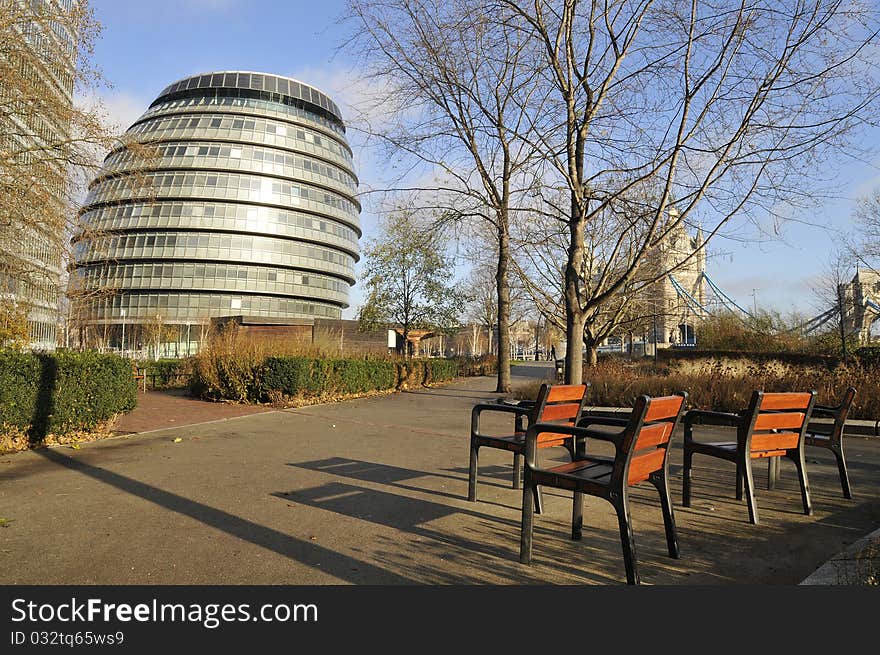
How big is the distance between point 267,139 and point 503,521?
78.7m

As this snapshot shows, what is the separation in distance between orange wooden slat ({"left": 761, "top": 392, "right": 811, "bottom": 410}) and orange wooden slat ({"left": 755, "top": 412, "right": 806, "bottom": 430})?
0.21 feet

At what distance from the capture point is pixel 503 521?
466 cm

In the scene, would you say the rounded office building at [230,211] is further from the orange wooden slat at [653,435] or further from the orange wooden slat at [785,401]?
the orange wooden slat at [653,435]

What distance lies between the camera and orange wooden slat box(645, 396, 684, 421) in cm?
358

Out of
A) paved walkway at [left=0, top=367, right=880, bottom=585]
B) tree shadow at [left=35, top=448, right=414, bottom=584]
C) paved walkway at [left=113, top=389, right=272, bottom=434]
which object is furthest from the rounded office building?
tree shadow at [left=35, top=448, right=414, bottom=584]

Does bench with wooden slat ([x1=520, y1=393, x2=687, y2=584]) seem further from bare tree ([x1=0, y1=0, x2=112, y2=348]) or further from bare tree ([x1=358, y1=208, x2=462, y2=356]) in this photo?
bare tree ([x1=358, y1=208, x2=462, y2=356])

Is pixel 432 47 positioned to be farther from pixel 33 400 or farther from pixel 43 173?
pixel 33 400

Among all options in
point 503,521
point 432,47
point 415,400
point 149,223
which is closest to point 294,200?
point 149,223

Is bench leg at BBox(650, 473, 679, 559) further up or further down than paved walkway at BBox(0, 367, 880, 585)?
further up

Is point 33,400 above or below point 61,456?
above

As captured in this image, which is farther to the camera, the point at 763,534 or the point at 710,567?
the point at 763,534

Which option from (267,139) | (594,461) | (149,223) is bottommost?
(594,461)

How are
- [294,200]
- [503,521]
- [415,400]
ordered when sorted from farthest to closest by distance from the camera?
[294,200], [415,400], [503,521]

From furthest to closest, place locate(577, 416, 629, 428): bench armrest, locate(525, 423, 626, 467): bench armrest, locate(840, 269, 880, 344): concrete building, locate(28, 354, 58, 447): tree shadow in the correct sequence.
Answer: locate(840, 269, 880, 344): concrete building < locate(28, 354, 58, 447): tree shadow < locate(577, 416, 629, 428): bench armrest < locate(525, 423, 626, 467): bench armrest
